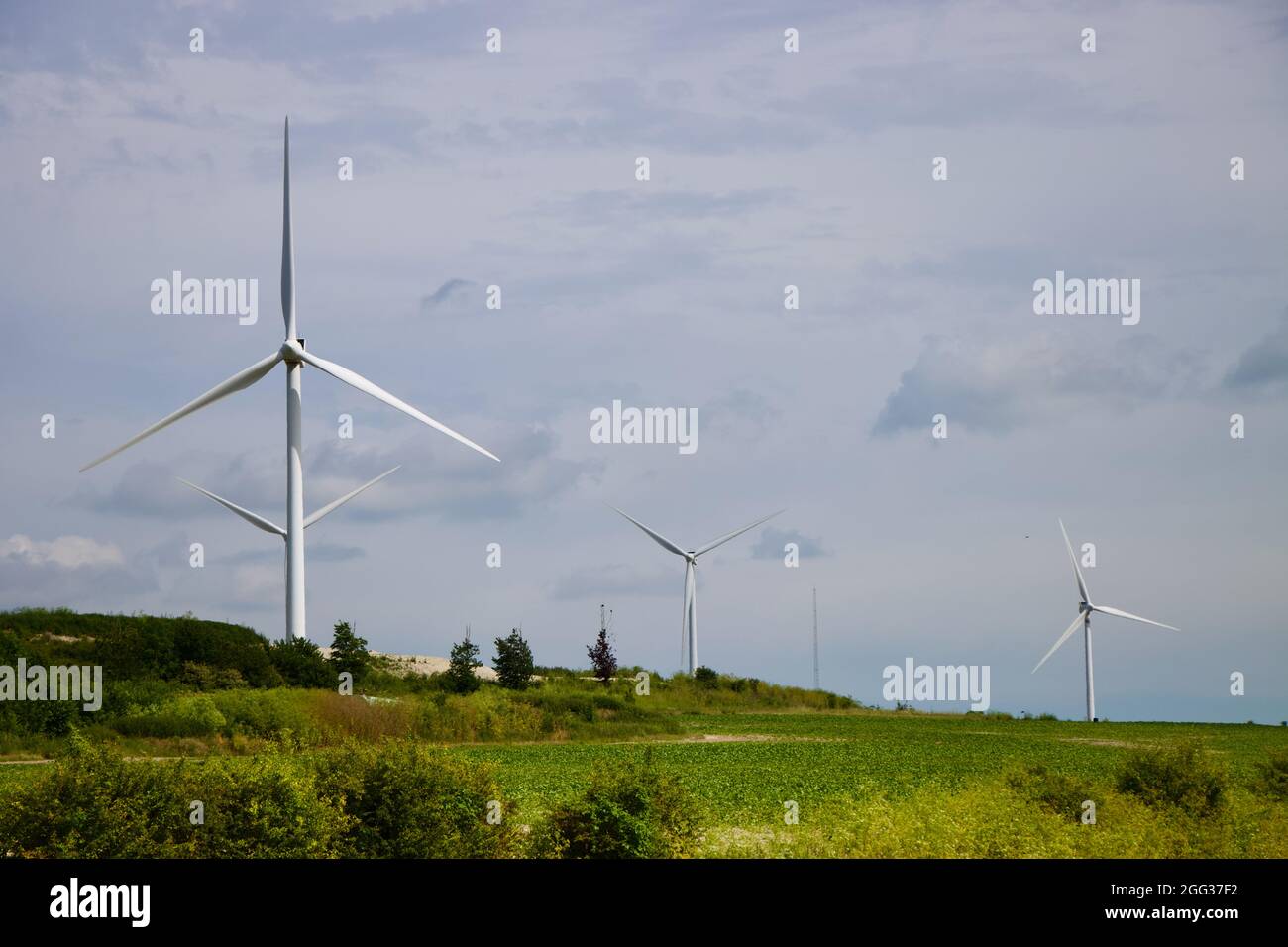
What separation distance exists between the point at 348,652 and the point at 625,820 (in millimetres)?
38637

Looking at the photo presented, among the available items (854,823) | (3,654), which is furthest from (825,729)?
(854,823)

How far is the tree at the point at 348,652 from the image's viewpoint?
53.2 metres

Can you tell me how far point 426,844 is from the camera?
57.1ft

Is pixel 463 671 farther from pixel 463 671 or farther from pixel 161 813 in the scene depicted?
pixel 161 813

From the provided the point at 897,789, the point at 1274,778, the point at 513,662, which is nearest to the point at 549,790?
the point at 897,789

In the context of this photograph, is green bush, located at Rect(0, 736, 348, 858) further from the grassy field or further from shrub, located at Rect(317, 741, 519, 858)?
the grassy field

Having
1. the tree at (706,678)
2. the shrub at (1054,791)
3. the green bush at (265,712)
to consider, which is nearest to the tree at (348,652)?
the green bush at (265,712)

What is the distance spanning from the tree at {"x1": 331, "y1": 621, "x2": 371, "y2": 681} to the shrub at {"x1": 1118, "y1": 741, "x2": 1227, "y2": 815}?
3477 cm

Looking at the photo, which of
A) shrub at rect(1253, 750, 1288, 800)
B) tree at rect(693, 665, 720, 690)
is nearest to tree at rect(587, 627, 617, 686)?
tree at rect(693, 665, 720, 690)

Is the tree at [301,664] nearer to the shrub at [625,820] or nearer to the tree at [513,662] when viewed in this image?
the tree at [513,662]

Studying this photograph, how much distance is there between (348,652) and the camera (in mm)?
54219

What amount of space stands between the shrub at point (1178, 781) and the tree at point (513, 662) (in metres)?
39.3

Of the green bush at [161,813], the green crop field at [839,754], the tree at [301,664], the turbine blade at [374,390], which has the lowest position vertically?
the green crop field at [839,754]
